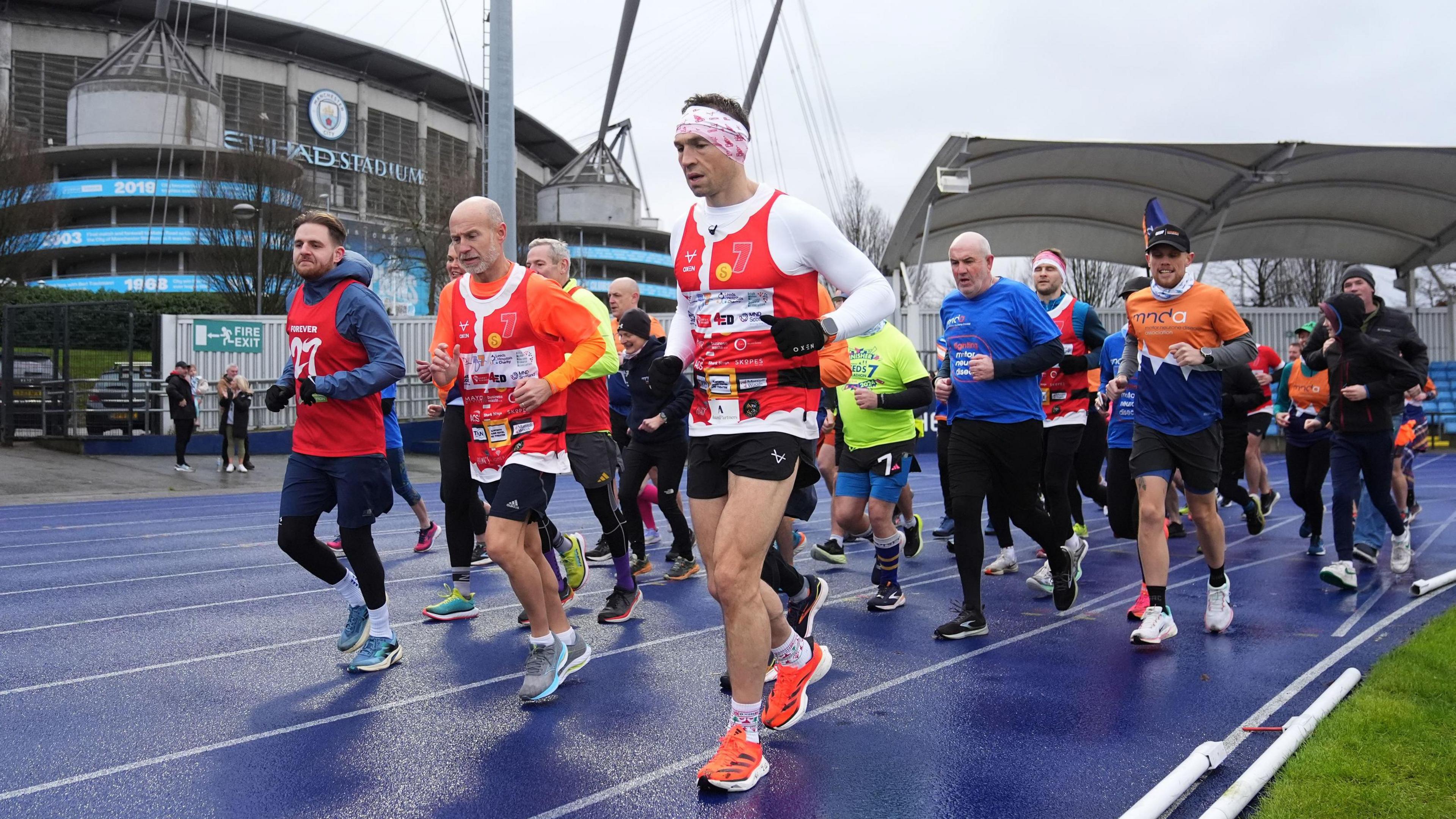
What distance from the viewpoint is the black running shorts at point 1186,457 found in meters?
5.87

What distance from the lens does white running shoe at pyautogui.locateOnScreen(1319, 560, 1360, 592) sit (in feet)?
23.9

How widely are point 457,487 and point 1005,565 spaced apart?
419 centimetres

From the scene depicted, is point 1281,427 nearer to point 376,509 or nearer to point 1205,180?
point 376,509

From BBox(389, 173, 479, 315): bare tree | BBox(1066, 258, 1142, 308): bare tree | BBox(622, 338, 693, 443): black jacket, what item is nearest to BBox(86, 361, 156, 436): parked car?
BBox(622, 338, 693, 443): black jacket

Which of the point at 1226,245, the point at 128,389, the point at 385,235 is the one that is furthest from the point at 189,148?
the point at 1226,245

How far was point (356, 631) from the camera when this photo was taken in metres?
5.44

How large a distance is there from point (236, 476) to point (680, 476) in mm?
13795

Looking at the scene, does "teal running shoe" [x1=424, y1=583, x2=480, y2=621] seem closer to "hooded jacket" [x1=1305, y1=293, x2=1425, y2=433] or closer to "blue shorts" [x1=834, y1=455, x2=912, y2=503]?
"blue shorts" [x1=834, y1=455, x2=912, y2=503]

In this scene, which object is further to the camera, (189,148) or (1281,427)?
(189,148)

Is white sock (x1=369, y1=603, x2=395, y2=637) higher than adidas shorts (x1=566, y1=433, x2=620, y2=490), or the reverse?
adidas shorts (x1=566, y1=433, x2=620, y2=490)

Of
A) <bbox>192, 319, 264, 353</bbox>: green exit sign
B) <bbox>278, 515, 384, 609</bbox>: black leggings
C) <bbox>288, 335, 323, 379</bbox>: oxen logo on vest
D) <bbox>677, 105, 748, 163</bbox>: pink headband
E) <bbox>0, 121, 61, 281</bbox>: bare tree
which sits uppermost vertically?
<bbox>0, 121, 61, 281</bbox>: bare tree

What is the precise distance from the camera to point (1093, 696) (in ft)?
15.7

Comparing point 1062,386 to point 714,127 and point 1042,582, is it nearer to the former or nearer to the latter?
point 1042,582

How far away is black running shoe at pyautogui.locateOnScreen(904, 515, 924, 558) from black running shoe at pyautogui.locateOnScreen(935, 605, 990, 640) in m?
2.78
